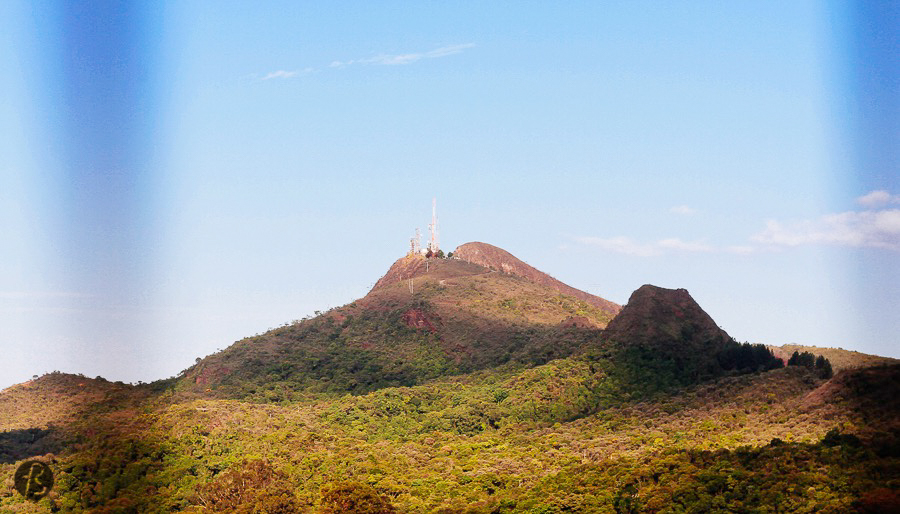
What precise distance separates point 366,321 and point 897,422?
79.8m

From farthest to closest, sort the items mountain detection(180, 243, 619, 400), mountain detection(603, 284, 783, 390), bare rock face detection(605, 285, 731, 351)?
1. mountain detection(180, 243, 619, 400)
2. bare rock face detection(605, 285, 731, 351)
3. mountain detection(603, 284, 783, 390)

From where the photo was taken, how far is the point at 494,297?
14512 centimetres

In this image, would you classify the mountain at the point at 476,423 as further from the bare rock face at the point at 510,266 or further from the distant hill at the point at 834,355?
the bare rock face at the point at 510,266

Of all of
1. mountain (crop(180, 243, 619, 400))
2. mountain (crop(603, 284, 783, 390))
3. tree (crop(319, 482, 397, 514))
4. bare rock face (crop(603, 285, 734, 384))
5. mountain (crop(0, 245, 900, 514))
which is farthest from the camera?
mountain (crop(180, 243, 619, 400))

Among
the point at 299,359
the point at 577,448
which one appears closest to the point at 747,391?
the point at 577,448

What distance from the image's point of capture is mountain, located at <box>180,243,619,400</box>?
11981 centimetres

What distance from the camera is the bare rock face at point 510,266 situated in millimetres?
171875

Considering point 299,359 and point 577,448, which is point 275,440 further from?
point 299,359

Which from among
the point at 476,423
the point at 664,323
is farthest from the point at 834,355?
the point at 476,423

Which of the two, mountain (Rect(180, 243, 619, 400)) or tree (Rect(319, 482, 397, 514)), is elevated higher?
mountain (Rect(180, 243, 619, 400))

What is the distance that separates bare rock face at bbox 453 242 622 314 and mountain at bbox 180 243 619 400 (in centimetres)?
1319

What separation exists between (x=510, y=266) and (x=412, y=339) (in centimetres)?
4866

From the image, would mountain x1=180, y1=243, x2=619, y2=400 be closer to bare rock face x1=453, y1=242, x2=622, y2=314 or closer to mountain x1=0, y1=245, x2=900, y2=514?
mountain x1=0, y1=245, x2=900, y2=514

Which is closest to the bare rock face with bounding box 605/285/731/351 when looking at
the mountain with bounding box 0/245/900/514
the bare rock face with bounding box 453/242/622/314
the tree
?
the mountain with bounding box 0/245/900/514
